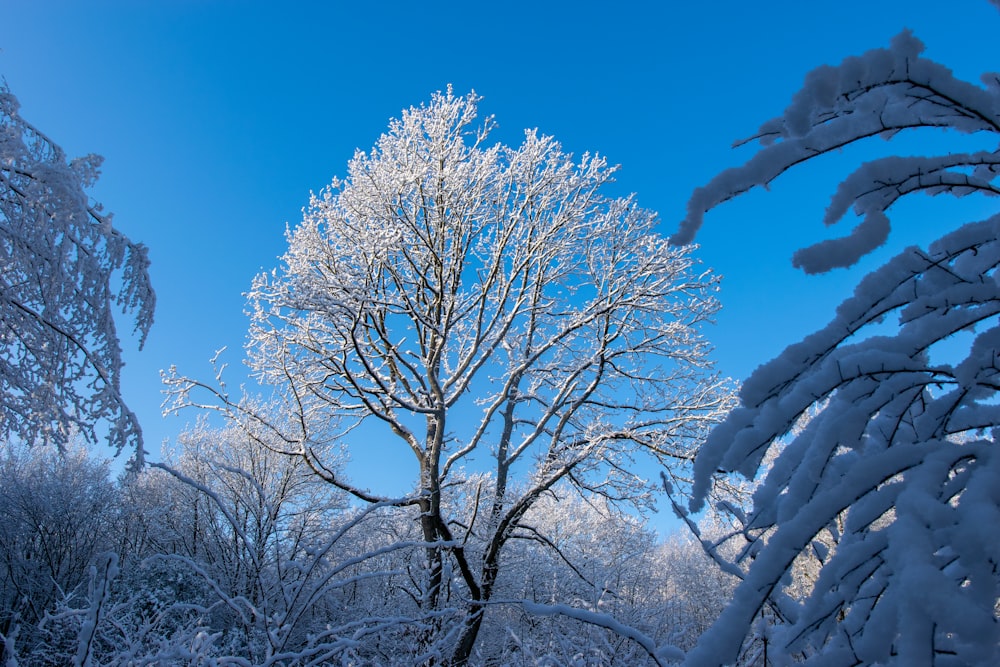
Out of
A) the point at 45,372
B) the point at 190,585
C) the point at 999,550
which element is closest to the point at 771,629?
the point at 999,550

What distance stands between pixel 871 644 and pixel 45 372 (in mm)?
6803

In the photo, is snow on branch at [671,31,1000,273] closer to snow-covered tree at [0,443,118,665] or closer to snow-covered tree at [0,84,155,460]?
snow-covered tree at [0,84,155,460]

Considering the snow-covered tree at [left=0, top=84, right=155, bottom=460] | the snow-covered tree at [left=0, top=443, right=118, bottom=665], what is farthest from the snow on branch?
the snow-covered tree at [left=0, top=443, right=118, bottom=665]

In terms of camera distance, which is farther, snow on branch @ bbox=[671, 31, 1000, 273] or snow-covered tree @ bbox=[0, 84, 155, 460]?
snow-covered tree @ bbox=[0, 84, 155, 460]

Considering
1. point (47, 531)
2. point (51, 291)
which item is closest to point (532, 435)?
point (51, 291)

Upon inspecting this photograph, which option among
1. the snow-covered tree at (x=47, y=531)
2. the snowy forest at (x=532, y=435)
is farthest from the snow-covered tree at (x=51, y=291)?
the snow-covered tree at (x=47, y=531)

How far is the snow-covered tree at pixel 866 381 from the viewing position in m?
0.93

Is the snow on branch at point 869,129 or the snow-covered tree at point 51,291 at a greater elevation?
the snow-covered tree at point 51,291

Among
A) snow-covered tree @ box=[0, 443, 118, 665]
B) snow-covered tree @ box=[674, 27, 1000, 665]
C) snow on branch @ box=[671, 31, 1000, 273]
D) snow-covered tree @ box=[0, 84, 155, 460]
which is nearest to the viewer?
snow-covered tree @ box=[674, 27, 1000, 665]

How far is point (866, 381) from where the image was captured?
1092 mm

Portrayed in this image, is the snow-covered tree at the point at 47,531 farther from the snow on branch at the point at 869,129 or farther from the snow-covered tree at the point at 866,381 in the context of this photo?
the snow on branch at the point at 869,129

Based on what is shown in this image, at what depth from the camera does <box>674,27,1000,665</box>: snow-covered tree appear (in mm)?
930

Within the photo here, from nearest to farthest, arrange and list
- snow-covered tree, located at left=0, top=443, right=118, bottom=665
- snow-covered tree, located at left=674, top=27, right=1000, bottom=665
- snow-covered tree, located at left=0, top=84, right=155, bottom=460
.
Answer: snow-covered tree, located at left=674, top=27, right=1000, bottom=665, snow-covered tree, located at left=0, top=84, right=155, bottom=460, snow-covered tree, located at left=0, top=443, right=118, bottom=665

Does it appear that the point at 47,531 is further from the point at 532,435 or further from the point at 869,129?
the point at 869,129
